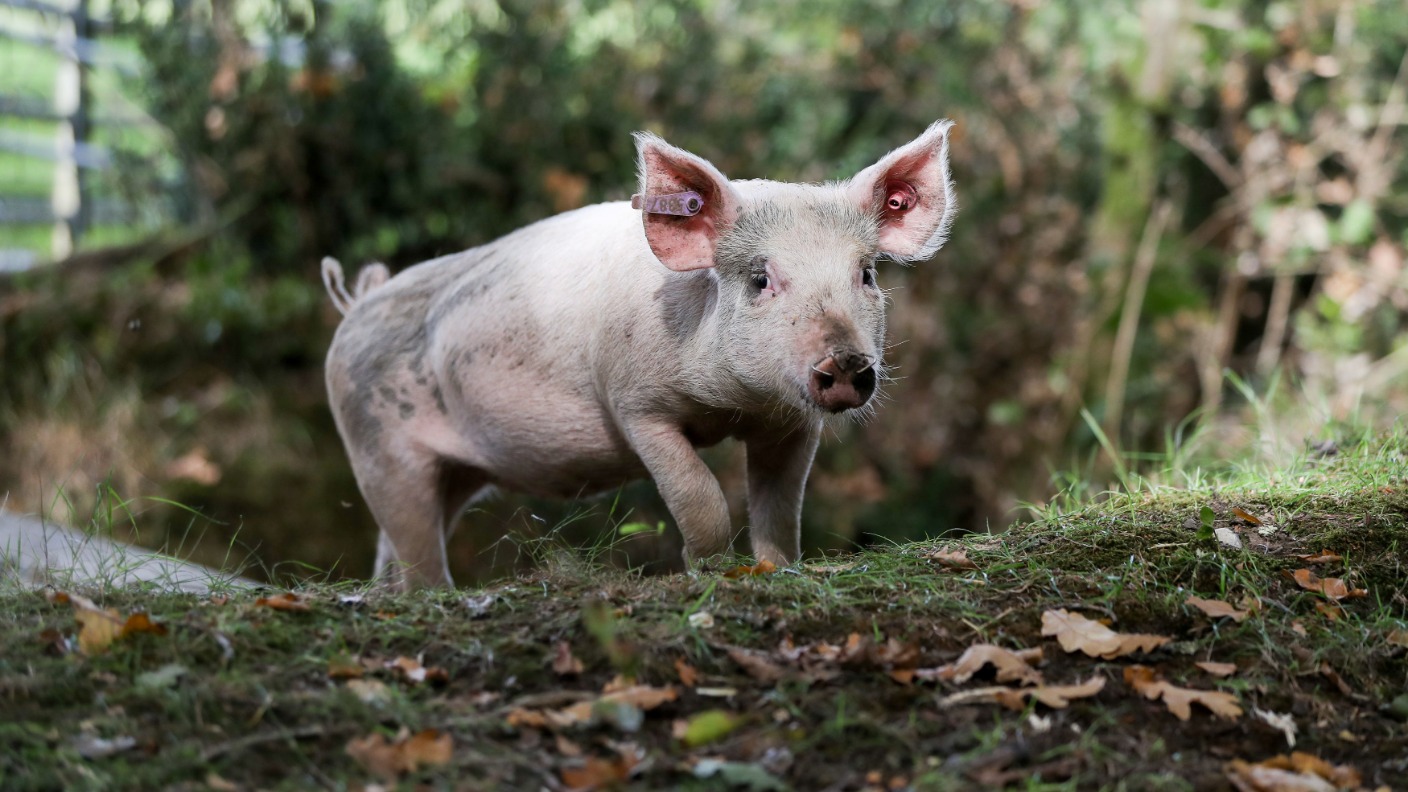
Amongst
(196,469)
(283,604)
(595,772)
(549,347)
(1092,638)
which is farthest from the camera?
(196,469)

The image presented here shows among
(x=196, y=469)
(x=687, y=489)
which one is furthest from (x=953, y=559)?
(x=196, y=469)

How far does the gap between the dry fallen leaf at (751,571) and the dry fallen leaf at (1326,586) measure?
1435 mm

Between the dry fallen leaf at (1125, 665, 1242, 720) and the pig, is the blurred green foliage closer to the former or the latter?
the pig

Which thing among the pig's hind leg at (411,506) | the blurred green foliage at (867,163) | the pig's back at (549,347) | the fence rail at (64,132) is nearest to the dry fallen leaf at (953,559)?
the pig's back at (549,347)

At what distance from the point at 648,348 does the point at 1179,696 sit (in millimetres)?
2134

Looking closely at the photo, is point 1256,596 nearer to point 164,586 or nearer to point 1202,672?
point 1202,672

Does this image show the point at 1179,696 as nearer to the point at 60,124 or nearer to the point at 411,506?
the point at 411,506

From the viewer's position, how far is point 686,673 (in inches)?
126

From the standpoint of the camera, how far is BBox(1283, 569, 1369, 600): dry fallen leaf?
3777 millimetres

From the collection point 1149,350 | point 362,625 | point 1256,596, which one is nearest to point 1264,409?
point 1256,596

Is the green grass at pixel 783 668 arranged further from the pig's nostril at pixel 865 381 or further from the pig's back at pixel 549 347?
the pig's back at pixel 549 347

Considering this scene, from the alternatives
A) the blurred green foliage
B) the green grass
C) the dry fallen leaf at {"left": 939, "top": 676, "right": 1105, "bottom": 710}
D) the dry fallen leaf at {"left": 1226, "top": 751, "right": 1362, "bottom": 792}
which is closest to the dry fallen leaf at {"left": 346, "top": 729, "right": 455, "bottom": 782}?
the green grass

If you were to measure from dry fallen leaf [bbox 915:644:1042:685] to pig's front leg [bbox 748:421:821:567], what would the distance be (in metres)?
1.61

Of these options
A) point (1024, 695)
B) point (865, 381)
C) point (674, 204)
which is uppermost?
point (674, 204)
